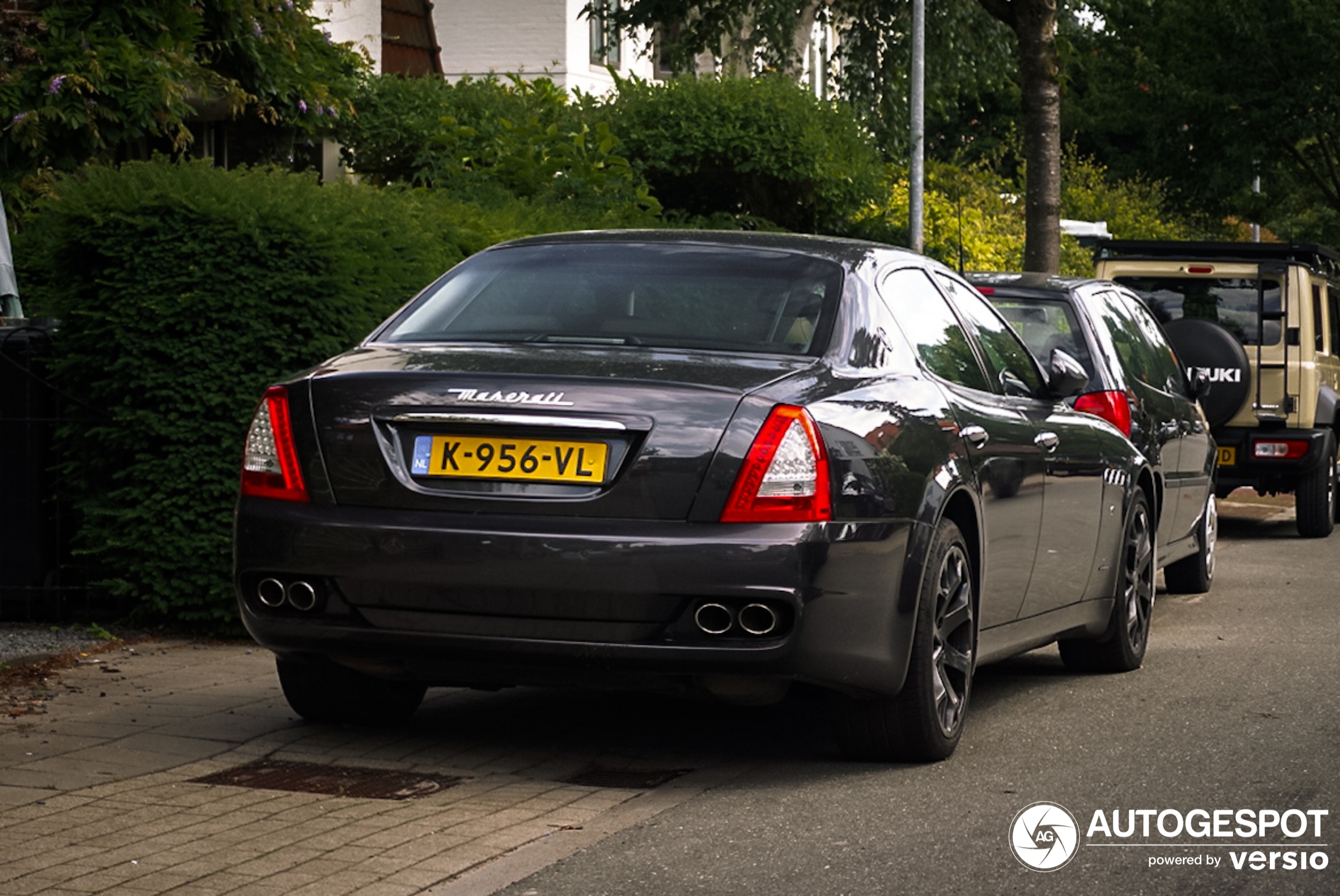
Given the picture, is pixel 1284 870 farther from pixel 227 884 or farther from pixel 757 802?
pixel 227 884

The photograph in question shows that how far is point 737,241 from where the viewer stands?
696 centimetres

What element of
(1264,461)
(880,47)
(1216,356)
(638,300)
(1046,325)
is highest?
(880,47)

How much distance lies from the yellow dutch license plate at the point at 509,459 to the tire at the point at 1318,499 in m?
11.2

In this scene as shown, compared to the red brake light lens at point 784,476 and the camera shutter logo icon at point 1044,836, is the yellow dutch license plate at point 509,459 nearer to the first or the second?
the red brake light lens at point 784,476

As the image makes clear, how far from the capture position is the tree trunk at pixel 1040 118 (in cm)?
1928

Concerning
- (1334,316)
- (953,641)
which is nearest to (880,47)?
(1334,316)

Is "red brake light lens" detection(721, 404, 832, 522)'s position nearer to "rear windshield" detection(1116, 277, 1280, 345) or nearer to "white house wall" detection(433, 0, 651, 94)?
"rear windshield" detection(1116, 277, 1280, 345)

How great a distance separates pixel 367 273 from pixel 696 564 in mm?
3697

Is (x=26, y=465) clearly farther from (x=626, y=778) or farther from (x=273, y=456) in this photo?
(x=626, y=778)

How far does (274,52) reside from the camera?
16.0 meters

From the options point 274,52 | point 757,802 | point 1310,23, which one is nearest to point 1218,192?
point 1310,23

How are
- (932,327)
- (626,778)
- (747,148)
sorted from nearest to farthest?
1. (626,778)
2. (932,327)
3. (747,148)

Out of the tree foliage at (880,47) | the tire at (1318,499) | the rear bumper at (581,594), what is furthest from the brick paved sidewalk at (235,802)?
the tree foliage at (880,47)

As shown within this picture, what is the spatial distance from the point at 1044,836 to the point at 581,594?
4.50ft
